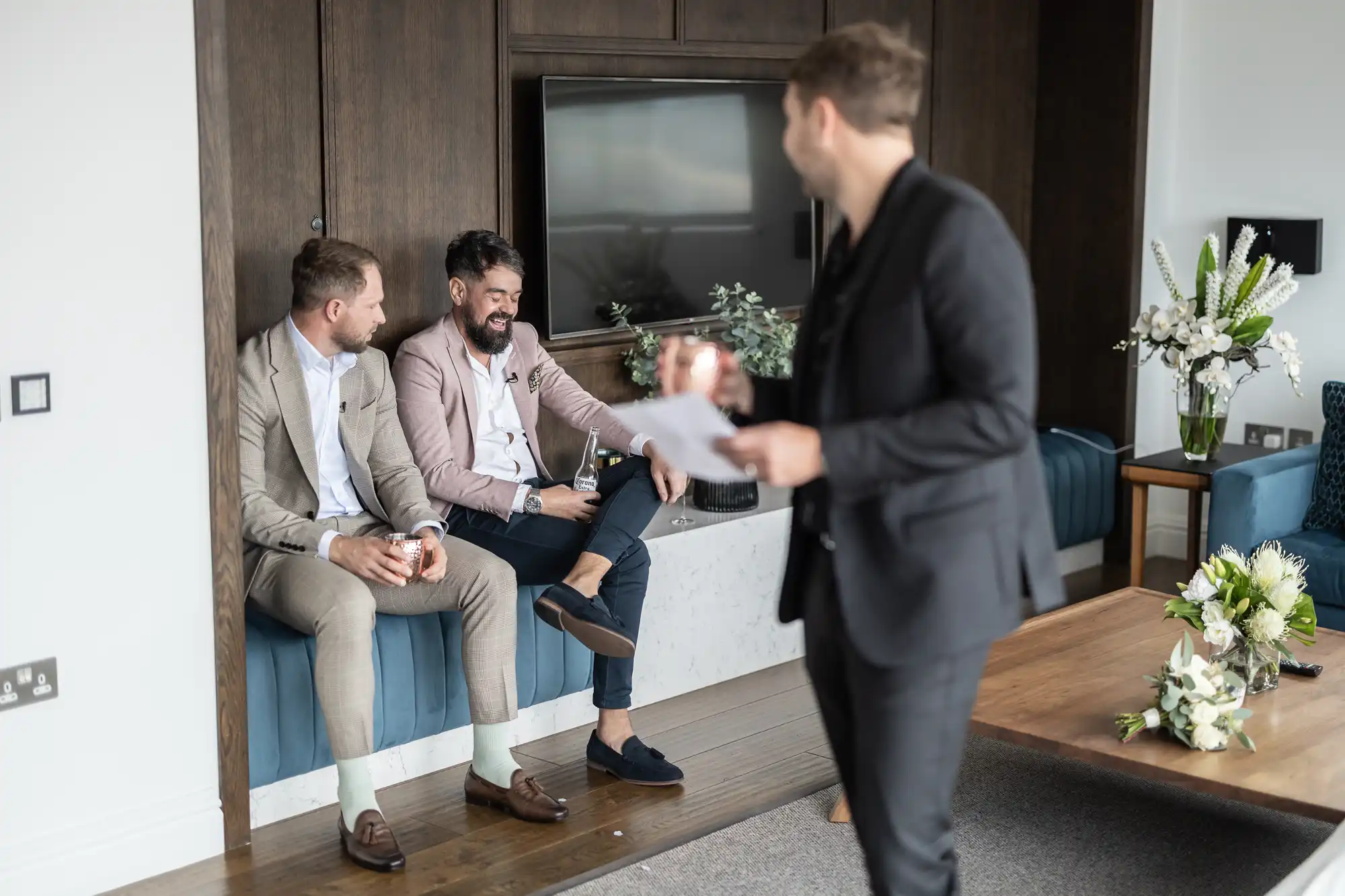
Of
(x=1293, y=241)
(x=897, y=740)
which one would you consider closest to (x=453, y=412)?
(x=897, y=740)

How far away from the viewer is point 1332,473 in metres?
4.46

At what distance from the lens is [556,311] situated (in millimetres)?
4352

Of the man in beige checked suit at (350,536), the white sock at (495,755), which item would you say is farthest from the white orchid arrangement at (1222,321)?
the white sock at (495,755)

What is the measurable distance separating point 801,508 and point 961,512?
0.23 m

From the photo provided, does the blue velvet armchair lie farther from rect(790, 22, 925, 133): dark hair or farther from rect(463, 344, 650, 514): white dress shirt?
rect(790, 22, 925, 133): dark hair

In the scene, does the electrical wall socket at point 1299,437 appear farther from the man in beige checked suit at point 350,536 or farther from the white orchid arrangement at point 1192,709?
the man in beige checked suit at point 350,536

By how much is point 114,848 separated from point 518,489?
120cm

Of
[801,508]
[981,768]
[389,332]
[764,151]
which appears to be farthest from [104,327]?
[764,151]

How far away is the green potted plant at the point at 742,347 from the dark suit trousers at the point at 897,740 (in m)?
2.38

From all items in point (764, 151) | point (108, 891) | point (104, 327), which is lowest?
point (108, 891)

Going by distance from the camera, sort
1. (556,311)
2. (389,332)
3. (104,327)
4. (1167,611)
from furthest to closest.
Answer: (556,311), (389,332), (1167,611), (104,327)

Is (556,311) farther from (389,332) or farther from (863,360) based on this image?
(863,360)

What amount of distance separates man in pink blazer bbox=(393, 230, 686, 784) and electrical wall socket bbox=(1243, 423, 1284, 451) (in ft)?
9.00

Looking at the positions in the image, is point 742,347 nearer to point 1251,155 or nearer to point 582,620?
point 582,620
